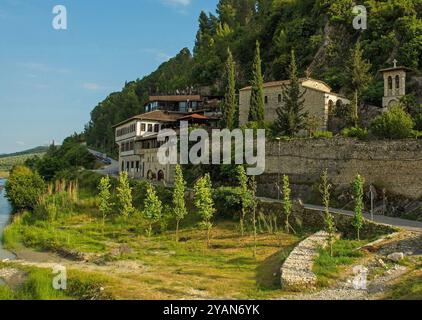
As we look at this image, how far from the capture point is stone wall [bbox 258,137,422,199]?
3509 cm

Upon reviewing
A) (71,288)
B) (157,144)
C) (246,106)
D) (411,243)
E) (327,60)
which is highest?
(327,60)

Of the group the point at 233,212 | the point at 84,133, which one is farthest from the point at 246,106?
the point at 84,133

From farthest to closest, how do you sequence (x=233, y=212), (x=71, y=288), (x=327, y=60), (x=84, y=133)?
(x=84, y=133), (x=327, y=60), (x=233, y=212), (x=71, y=288)

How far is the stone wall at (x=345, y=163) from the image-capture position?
115ft

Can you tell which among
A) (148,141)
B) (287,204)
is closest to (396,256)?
(287,204)

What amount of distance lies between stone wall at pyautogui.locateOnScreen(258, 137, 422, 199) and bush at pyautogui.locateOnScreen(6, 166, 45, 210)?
29428 millimetres

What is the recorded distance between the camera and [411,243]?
84.9 feet

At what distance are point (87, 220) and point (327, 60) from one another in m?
40.3

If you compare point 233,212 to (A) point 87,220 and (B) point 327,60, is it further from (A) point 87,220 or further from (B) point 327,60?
(B) point 327,60
